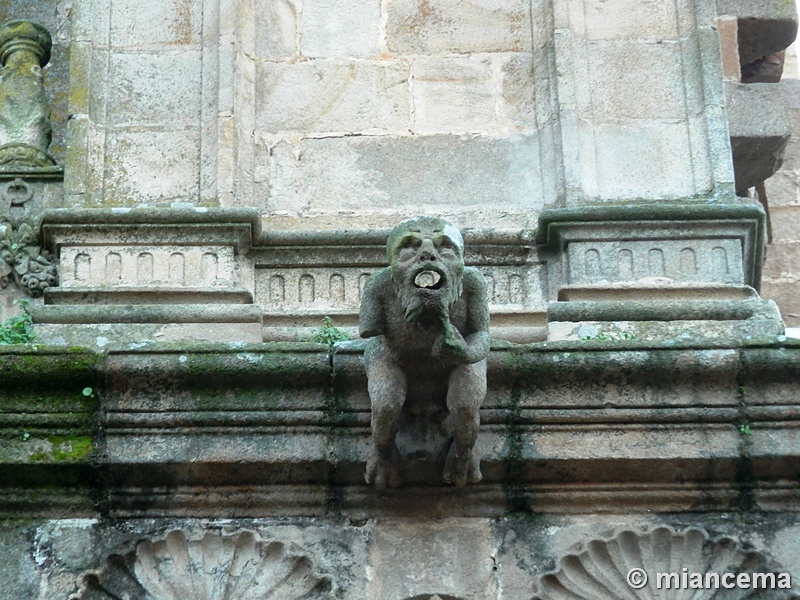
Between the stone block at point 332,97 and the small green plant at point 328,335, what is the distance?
106cm

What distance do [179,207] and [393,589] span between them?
5.88 feet

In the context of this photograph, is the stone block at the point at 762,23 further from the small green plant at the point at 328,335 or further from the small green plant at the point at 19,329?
the small green plant at the point at 19,329

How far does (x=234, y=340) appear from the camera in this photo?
24.2ft

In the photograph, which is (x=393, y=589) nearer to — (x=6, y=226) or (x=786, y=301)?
(x=6, y=226)

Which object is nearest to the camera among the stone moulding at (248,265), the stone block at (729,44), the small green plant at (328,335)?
the small green plant at (328,335)

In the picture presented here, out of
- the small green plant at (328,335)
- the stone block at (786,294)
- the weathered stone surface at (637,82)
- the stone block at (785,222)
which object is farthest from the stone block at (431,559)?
the stone block at (785,222)

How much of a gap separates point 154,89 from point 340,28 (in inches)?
32.4

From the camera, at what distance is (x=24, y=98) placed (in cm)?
848

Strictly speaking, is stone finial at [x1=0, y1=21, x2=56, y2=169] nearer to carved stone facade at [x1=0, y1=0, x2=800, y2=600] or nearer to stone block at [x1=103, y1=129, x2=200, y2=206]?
carved stone facade at [x1=0, y1=0, x2=800, y2=600]

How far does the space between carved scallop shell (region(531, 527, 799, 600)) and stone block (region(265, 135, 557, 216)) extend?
1584 mm

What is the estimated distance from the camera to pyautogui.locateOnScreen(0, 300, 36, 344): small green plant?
23.9ft

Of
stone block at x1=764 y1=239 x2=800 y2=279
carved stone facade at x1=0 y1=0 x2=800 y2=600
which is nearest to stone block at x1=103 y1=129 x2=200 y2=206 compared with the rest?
carved stone facade at x1=0 y1=0 x2=800 y2=600

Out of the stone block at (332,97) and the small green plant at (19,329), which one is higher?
the stone block at (332,97)

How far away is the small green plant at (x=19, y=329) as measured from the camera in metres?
7.27
